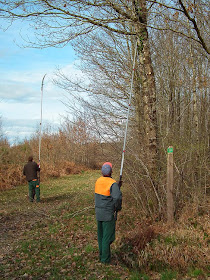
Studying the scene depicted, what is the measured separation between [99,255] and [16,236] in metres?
2.91

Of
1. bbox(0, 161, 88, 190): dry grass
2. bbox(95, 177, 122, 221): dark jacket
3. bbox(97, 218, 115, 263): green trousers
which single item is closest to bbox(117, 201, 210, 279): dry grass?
bbox(97, 218, 115, 263): green trousers

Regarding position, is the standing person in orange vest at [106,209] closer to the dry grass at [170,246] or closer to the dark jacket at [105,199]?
the dark jacket at [105,199]

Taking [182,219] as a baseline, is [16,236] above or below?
below

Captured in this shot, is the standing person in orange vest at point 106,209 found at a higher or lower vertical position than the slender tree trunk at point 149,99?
lower

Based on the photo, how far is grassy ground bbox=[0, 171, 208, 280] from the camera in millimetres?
5707

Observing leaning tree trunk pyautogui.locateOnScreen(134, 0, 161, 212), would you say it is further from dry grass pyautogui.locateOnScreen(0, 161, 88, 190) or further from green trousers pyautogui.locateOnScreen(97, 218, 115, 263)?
dry grass pyautogui.locateOnScreen(0, 161, 88, 190)

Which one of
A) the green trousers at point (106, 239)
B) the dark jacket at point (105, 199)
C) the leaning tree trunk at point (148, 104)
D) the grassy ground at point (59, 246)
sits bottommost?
the grassy ground at point (59, 246)

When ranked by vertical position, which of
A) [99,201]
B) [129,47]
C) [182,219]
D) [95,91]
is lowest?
[182,219]

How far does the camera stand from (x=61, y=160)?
2961cm

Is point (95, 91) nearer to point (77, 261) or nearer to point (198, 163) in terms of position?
point (198, 163)

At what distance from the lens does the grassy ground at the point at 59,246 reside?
18.7 feet

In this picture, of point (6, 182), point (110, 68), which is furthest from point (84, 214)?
point (6, 182)

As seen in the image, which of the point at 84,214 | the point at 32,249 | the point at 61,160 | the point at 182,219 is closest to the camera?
the point at 32,249

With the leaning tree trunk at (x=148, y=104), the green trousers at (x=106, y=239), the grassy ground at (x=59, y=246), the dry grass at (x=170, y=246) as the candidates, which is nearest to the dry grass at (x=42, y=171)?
the grassy ground at (x=59, y=246)
